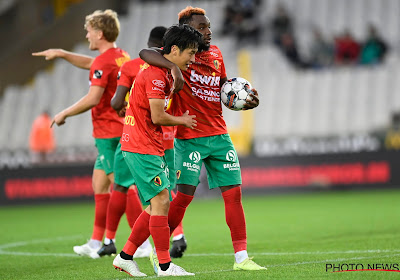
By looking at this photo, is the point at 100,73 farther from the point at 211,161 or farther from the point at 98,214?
the point at 211,161

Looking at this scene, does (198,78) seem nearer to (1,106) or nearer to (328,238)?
(328,238)

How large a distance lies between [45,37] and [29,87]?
1.73 meters

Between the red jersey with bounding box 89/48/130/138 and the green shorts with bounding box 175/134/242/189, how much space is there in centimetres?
156

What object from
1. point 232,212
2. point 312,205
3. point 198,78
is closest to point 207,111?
point 198,78

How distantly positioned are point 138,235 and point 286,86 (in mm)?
14598

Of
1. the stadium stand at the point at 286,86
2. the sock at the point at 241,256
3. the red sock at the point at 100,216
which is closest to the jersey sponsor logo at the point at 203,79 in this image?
the sock at the point at 241,256

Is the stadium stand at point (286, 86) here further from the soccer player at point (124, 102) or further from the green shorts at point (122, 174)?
the green shorts at point (122, 174)

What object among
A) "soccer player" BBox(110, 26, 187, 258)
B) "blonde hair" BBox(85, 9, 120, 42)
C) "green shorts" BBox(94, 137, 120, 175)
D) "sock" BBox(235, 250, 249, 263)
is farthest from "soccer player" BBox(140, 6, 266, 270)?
"blonde hair" BBox(85, 9, 120, 42)

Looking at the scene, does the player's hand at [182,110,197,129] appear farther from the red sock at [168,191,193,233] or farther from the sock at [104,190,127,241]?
the sock at [104,190,127,241]

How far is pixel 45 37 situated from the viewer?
21.8m

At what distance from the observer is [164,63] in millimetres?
5688

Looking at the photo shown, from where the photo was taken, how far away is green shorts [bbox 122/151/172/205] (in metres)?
5.69

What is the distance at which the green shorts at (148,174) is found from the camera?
224 inches

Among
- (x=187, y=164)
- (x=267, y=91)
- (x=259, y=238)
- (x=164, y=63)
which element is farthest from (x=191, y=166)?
(x=267, y=91)
